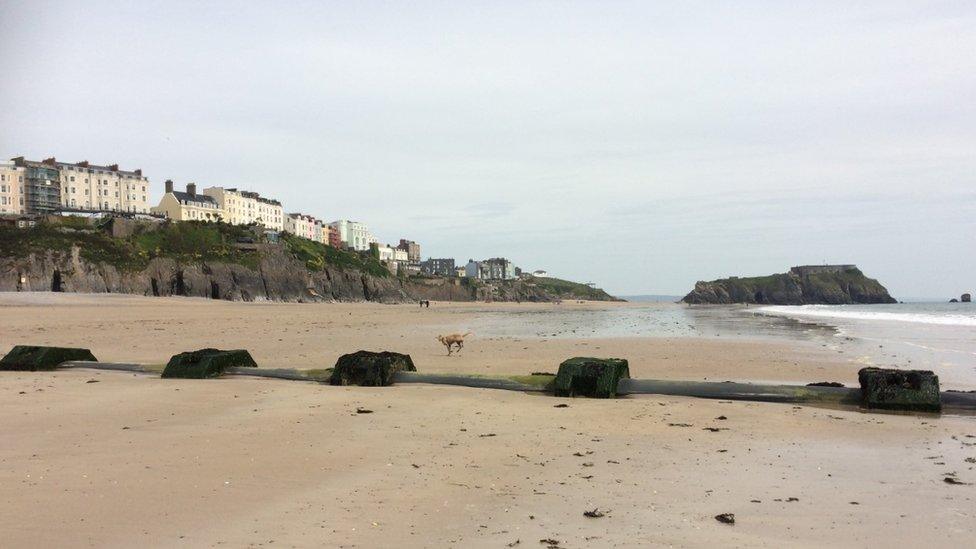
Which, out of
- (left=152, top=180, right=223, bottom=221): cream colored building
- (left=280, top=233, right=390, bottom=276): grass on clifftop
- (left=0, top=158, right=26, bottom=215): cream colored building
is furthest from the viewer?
(left=152, top=180, right=223, bottom=221): cream colored building

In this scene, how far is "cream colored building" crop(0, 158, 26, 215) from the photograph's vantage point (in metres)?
89.5

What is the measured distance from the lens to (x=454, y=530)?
136 inches

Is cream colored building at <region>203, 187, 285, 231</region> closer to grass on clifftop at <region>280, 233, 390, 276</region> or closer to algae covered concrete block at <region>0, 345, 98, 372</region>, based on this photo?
grass on clifftop at <region>280, 233, 390, 276</region>

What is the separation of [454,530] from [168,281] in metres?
69.7

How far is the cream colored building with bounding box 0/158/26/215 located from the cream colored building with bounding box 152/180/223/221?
2044cm

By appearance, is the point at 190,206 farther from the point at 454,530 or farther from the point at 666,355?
the point at 454,530

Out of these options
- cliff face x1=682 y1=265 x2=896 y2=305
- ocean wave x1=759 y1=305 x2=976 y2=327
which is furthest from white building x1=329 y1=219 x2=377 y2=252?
ocean wave x1=759 y1=305 x2=976 y2=327

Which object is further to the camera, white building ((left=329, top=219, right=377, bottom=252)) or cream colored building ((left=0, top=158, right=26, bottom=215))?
white building ((left=329, top=219, right=377, bottom=252))

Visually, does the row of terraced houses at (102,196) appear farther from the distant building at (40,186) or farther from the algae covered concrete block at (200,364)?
the algae covered concrete block at (200,364)

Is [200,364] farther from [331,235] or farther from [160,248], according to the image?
[331,235]

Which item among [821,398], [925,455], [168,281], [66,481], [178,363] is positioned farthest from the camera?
[168,281]

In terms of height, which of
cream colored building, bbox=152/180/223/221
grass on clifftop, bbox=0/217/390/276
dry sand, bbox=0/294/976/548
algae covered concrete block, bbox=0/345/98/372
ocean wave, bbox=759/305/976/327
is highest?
cream colored building, bbox=152/180/223/221

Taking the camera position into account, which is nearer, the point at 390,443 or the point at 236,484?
the point at 236,484

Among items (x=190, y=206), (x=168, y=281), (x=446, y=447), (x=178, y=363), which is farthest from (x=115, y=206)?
(x=446, y=447)
